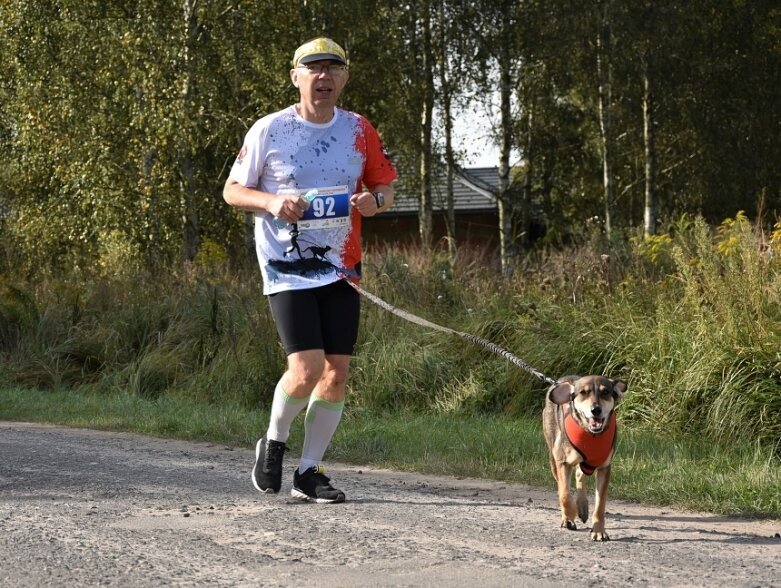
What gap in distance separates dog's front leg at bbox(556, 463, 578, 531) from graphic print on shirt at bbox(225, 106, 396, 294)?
1565mm

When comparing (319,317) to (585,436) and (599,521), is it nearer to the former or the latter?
(585,436)

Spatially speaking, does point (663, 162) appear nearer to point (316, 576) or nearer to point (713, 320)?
point (713, 320)

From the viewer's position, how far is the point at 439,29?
29.4 m

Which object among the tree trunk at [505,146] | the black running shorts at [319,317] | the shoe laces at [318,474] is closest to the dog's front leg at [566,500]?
the black running shorts at [319,317]

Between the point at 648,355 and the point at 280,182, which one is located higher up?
the point at 280,182

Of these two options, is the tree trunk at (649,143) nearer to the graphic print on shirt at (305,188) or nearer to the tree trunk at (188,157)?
the tree trunk at (188,157)

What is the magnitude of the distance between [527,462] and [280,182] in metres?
2.89

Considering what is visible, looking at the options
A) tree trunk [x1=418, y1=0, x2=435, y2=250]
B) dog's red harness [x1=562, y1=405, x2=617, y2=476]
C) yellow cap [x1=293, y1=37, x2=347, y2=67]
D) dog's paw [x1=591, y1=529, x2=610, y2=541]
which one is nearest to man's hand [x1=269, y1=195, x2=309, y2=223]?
yellow cap [x1=293, y1=37, x2=347, y2=67]

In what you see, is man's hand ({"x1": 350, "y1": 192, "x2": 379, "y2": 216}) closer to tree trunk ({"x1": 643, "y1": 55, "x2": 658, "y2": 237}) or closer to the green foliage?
the green foliage

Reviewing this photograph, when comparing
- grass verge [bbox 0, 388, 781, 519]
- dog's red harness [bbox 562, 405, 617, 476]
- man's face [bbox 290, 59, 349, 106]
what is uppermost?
man's face [bbox 290, 59, 349, 106]

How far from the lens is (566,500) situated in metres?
6.28

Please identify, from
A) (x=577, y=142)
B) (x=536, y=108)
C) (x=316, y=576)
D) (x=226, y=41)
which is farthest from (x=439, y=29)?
(x=316, y=576)

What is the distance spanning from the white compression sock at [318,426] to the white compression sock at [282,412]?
8 cm

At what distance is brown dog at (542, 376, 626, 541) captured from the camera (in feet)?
19.4
